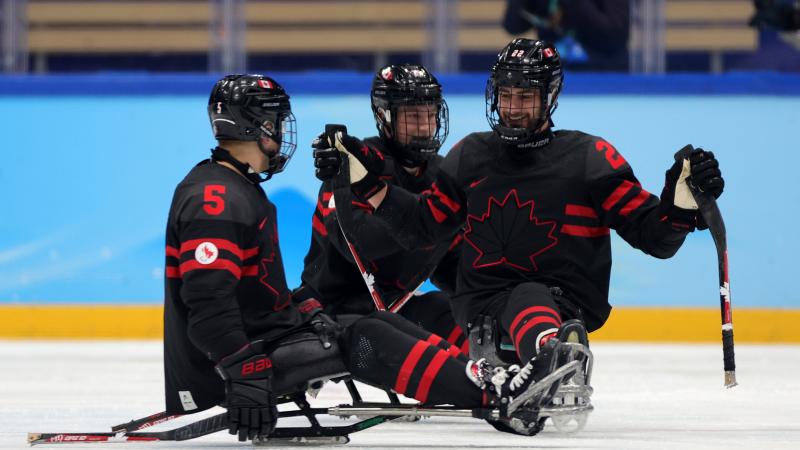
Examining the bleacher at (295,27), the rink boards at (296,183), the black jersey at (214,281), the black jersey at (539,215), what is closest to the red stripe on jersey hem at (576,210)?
the black jersey at (539,215)

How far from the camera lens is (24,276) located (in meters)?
7.56

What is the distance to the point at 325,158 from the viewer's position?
3775 mm

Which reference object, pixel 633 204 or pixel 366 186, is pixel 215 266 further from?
pixel 633 204

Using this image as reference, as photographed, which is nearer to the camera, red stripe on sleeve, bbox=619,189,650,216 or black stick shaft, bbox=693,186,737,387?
black stick shaft, bbox=693,186,737,387

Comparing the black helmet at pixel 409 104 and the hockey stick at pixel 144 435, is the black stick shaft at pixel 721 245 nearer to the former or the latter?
the black helmet at pixel 409 104

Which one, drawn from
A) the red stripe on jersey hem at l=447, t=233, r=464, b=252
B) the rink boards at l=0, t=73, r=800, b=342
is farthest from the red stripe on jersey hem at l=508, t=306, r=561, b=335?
the rink boards at l=0, t=73, r=800, b=342

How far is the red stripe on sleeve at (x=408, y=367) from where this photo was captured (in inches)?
135

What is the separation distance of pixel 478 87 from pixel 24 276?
2692 mm

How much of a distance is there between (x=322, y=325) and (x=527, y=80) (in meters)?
0.99

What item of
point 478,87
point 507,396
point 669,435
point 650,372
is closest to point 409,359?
point 507,396

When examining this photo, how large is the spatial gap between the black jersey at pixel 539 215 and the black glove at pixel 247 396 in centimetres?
91

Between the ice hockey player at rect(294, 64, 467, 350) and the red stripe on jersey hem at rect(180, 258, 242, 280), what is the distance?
3.32ft

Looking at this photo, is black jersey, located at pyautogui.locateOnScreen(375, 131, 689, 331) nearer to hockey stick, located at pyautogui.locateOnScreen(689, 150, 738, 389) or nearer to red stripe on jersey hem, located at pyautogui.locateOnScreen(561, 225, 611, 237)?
red stripe on jersey hem, located at pyautogui.locateOnScreen(561, 225, 611, 237)

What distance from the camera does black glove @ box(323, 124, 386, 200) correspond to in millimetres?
3818
